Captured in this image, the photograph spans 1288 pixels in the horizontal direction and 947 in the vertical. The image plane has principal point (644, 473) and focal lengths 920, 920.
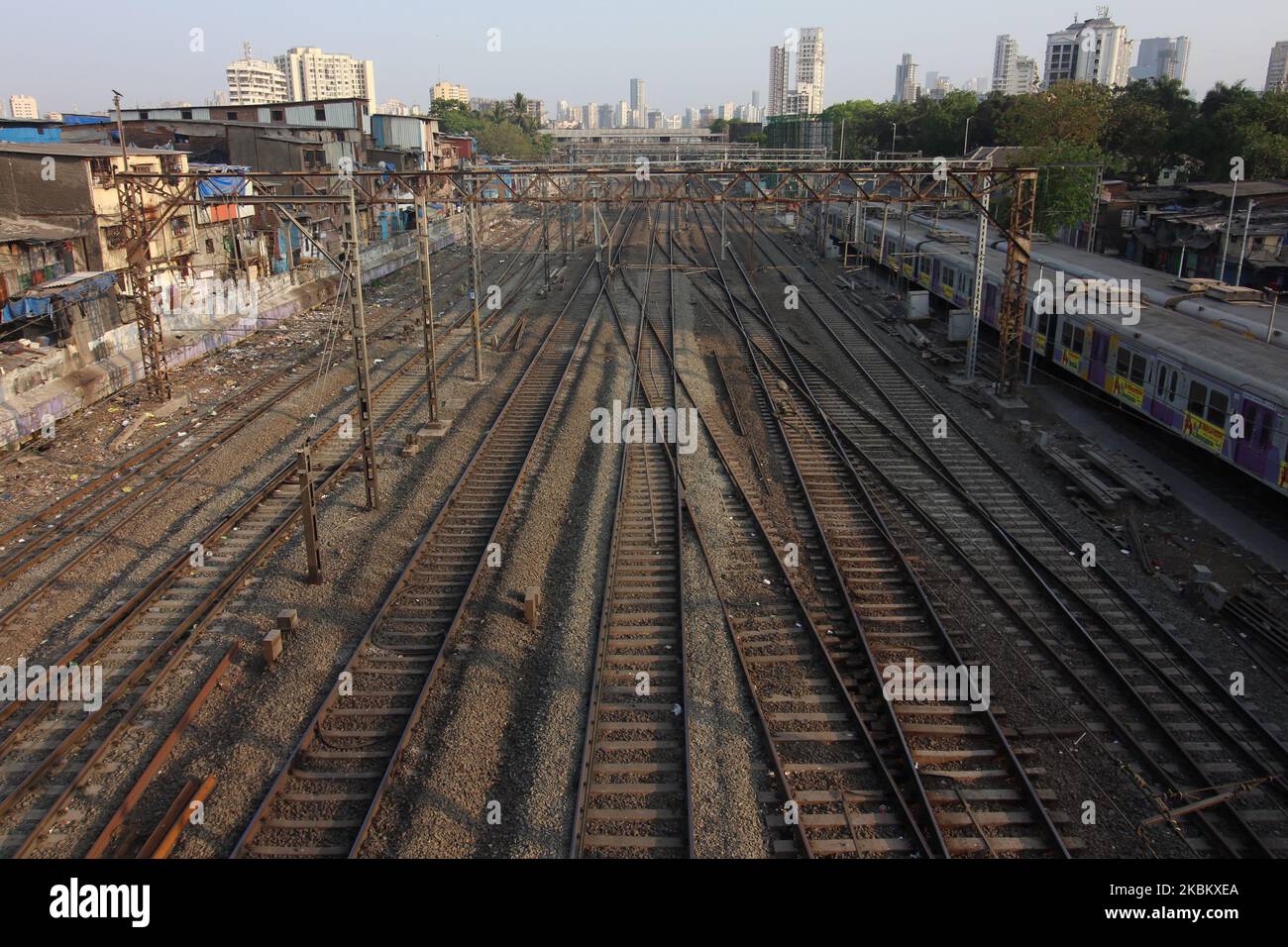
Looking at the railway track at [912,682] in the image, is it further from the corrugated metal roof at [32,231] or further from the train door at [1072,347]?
the corrugated metal roof at [32,231]

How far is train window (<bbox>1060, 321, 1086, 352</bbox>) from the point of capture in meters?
21.8

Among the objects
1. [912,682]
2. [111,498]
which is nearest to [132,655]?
[111,498]

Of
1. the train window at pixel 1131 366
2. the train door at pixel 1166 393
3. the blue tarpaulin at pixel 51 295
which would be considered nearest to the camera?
the train door at pixel 1166 393

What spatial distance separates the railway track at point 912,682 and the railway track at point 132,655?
7.89m

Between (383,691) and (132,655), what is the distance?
3321mm

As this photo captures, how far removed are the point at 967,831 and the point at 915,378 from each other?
17.7 meters

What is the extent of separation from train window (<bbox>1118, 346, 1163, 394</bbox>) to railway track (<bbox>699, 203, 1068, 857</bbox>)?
664 cm

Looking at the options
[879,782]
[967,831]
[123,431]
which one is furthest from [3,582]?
[967,831]

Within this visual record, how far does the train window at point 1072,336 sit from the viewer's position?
21.8 metres

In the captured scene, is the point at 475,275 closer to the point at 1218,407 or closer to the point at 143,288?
the point at 143,288

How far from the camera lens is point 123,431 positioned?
19422mm

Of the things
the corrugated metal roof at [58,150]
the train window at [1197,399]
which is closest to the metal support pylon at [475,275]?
the corrugated metal roof at [58,150]

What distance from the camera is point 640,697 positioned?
33.5 feet
